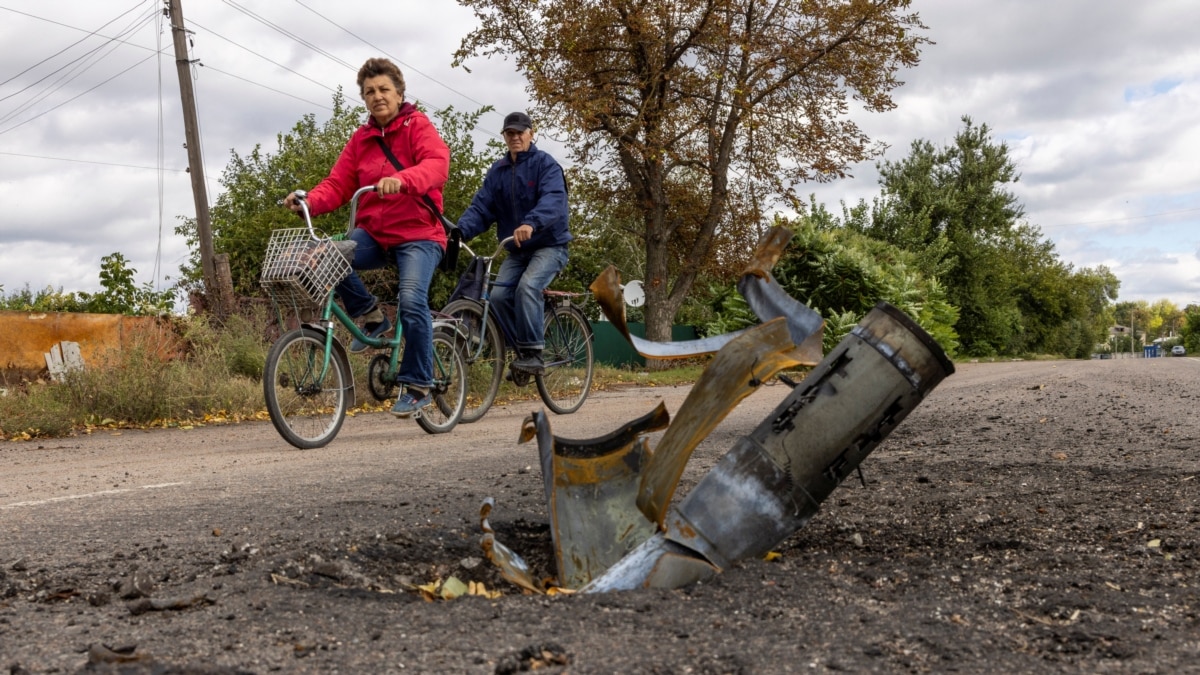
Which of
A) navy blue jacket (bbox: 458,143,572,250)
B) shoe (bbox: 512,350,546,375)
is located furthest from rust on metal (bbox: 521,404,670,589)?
shoe (bbox: 512,350,546,375)

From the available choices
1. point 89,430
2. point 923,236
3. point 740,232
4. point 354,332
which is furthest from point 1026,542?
point 923,236

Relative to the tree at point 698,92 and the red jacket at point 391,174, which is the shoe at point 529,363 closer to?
the red jacket at point 391,174

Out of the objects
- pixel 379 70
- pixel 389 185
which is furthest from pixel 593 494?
pixel 379 70

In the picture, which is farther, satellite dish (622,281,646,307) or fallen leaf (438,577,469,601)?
satellite dish (622,281,646,307)

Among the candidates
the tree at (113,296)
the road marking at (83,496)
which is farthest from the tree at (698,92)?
the road marking at (83,496)

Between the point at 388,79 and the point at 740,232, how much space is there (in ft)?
59.8

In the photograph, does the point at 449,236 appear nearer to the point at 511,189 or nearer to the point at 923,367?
the point at 511,189

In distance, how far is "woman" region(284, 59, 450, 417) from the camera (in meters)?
6.37

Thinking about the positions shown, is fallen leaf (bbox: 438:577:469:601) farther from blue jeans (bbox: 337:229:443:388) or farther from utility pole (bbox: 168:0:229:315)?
utility pole (bbox: 168:0:229:315)

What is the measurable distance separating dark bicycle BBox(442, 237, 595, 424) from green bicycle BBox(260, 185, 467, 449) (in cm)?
68

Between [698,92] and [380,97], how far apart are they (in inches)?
655

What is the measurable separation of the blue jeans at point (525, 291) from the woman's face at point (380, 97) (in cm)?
172

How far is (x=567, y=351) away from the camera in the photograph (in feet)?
28.7

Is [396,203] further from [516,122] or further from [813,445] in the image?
[813,445]
